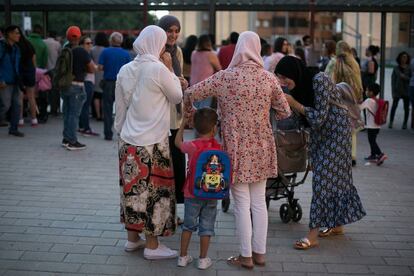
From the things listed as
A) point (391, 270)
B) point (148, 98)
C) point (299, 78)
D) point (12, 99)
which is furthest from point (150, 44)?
point (12, 99)

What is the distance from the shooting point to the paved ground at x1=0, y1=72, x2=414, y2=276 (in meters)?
4.99

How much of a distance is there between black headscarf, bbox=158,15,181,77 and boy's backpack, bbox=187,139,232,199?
57.4 inches

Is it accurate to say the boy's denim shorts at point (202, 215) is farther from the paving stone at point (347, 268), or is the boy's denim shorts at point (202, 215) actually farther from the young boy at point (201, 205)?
the paving stone at point (347, 268)

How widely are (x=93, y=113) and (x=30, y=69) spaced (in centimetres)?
276

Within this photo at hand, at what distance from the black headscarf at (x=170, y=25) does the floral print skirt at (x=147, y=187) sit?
3.50 ft

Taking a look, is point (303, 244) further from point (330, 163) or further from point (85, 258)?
point (85, 258)

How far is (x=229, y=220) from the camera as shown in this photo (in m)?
6.34

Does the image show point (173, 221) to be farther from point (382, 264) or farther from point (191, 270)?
point (382, 264)

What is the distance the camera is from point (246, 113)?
4.85 meters

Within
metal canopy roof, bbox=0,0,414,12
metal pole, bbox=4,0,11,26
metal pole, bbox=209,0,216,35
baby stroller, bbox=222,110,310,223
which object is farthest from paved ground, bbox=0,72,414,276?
metal canopy roof, bbox=0,0,414,12

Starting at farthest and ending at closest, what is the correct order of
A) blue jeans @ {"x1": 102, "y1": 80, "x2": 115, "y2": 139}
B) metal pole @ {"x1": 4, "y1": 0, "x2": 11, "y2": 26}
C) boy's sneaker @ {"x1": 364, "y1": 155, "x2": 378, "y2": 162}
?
metal pole @ {"x1": 4, "y1": 0, "x2": 11, "y2": 26}
blue jeans @ {"x1": 102, "y1": 80, "x2": 115, "y2": 139}
boy's sneaker @ {"x1": 364, "y1": 155, "x2": 378, "y2": 162}

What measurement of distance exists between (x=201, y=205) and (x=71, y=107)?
5689 mm

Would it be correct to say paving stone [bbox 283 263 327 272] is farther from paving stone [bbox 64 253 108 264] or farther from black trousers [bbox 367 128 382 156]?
black trousers [bbox 367 128 382 156]

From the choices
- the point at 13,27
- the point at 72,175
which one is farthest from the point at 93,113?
the point at 72,175
